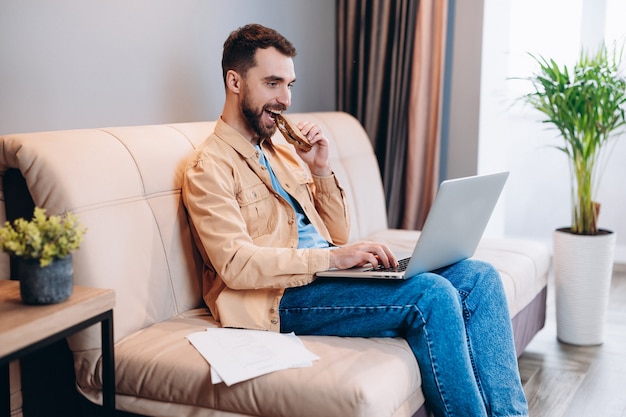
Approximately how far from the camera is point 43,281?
142 centimetres

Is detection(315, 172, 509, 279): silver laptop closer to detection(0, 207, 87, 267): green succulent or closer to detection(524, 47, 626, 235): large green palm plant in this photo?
detection(0, 207, 87, 267): green succulent

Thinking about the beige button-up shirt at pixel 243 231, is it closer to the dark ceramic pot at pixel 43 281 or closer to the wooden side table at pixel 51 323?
the wooden side table at pixel 51 323

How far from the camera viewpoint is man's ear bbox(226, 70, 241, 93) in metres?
2.06

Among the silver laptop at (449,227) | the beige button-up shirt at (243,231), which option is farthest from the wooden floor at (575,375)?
the beige button-up shirt at (243,231)

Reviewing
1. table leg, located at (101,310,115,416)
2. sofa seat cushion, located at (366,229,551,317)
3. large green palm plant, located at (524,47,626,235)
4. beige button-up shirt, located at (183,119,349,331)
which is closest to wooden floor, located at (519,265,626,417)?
sofa seat cushion, located at (366,229,551,317)

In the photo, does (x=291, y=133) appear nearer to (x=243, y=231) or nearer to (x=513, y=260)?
(x=243, y=231)

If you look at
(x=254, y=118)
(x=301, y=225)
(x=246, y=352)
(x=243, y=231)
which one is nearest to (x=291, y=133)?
(x=254, y=118)

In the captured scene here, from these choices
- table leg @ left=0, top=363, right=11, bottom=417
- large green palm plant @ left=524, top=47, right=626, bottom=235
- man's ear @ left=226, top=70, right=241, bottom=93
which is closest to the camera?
table leg @ left=0, top=363, right=11, bottom=417

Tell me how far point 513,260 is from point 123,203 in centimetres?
143

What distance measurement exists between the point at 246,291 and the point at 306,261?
18 centimetres

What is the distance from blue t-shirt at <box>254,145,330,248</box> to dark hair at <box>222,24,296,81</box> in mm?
235

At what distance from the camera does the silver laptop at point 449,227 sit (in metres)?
1.73

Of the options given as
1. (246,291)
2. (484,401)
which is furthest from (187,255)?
(484,401)

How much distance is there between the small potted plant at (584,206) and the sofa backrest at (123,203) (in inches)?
58.6
